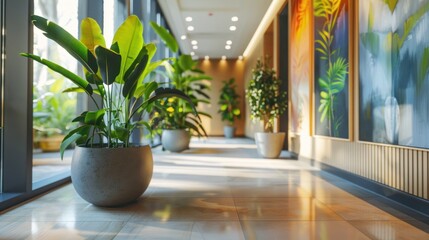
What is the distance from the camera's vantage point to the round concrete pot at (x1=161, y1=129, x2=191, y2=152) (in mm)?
6930

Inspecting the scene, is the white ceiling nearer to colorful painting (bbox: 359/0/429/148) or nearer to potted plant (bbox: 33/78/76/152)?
potted plant (bbox: 33/78/76/152)

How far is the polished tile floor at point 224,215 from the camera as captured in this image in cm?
197

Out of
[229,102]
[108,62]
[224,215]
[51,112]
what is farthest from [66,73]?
[229,102]

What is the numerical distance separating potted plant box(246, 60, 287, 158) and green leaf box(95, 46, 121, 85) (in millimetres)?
4083

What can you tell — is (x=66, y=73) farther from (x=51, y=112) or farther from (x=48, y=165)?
(x=48, y=165)

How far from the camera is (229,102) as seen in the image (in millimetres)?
14359

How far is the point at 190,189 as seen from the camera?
326 centimetres

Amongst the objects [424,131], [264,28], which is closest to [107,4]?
[424,131]

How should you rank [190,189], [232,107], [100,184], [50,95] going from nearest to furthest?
1. [100,184]
2. [190,189]
3. [50,95]
4. [232,107]

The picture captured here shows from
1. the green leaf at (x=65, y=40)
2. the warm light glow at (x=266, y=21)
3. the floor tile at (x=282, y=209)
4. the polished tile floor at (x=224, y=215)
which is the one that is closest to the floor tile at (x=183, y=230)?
the polished tile floor at (x=224, y=215)

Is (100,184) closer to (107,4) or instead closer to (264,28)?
(107,4)

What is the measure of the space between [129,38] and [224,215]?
1.54 metres

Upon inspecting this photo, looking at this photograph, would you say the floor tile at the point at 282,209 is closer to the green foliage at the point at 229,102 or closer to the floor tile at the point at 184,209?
the floor tile at the point at 184,209

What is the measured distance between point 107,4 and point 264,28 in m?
5.98
